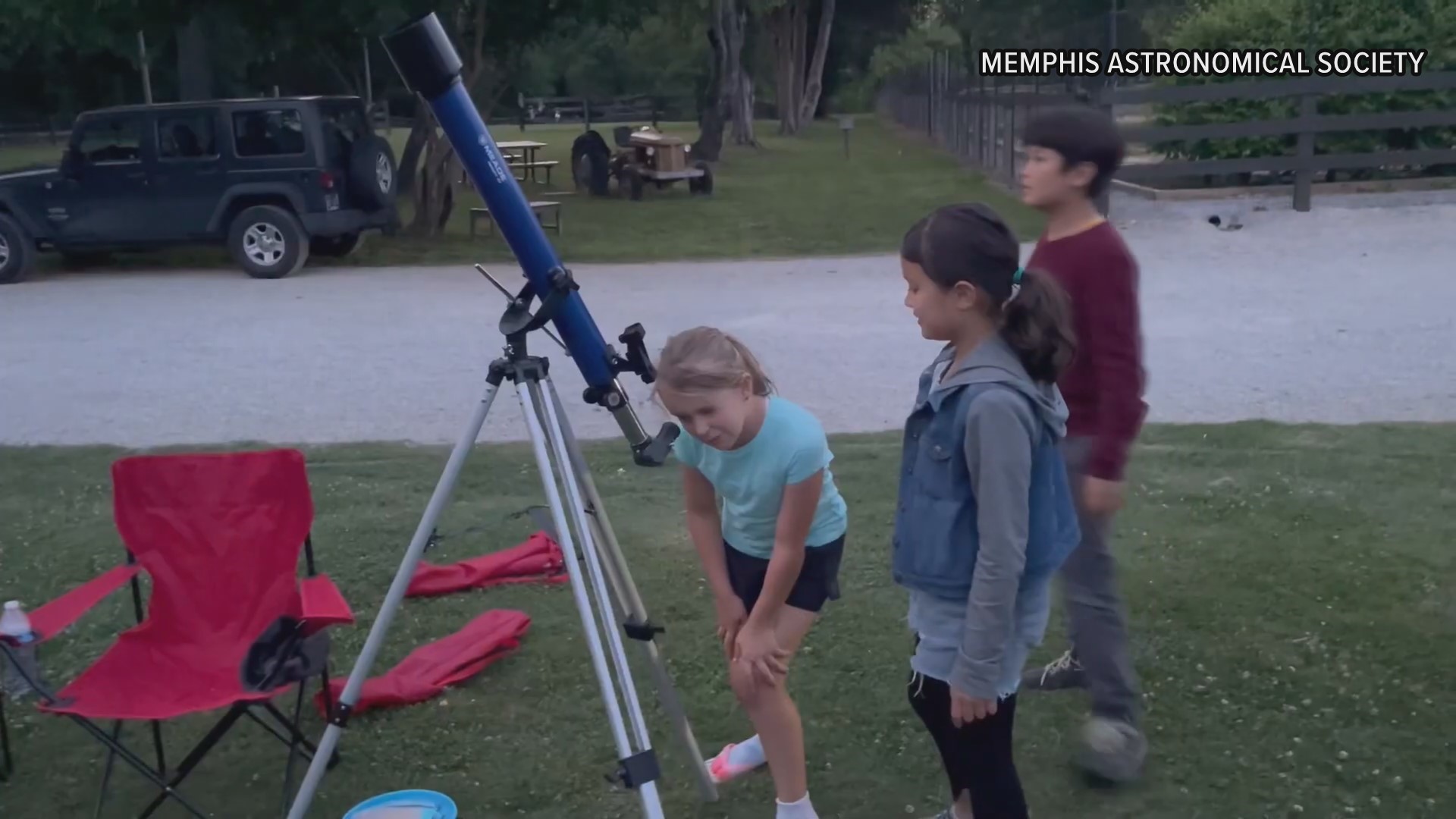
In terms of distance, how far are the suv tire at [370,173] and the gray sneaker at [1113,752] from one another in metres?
11.3

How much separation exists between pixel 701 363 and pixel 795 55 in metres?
39.8

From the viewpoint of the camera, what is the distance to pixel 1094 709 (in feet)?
11.7

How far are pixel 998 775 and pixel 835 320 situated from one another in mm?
7594

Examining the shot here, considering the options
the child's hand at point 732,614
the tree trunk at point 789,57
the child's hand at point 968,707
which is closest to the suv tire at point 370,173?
the child's hand at point 732,614

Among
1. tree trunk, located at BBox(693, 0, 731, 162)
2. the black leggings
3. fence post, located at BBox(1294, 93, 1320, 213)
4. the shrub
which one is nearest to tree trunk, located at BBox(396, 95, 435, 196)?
tree trunk, located at BBox(693, 0, 731, 162)

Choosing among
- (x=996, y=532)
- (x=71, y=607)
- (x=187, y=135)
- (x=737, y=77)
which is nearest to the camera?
(x=996, y=532)

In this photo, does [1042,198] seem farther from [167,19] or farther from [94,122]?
[167,19]

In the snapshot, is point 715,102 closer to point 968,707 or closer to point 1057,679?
point 1057,679

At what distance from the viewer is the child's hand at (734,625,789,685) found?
2961 millimetres

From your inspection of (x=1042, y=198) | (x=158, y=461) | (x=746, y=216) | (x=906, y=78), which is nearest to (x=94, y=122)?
(x=746, y=216)

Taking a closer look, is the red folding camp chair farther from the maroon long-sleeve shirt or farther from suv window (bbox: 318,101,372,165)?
suv window (bbox: 318,101,372,165)

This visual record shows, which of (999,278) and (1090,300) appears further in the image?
(1090,300)

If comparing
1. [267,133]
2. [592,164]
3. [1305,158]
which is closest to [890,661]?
[267,133]

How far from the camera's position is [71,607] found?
142 inches
